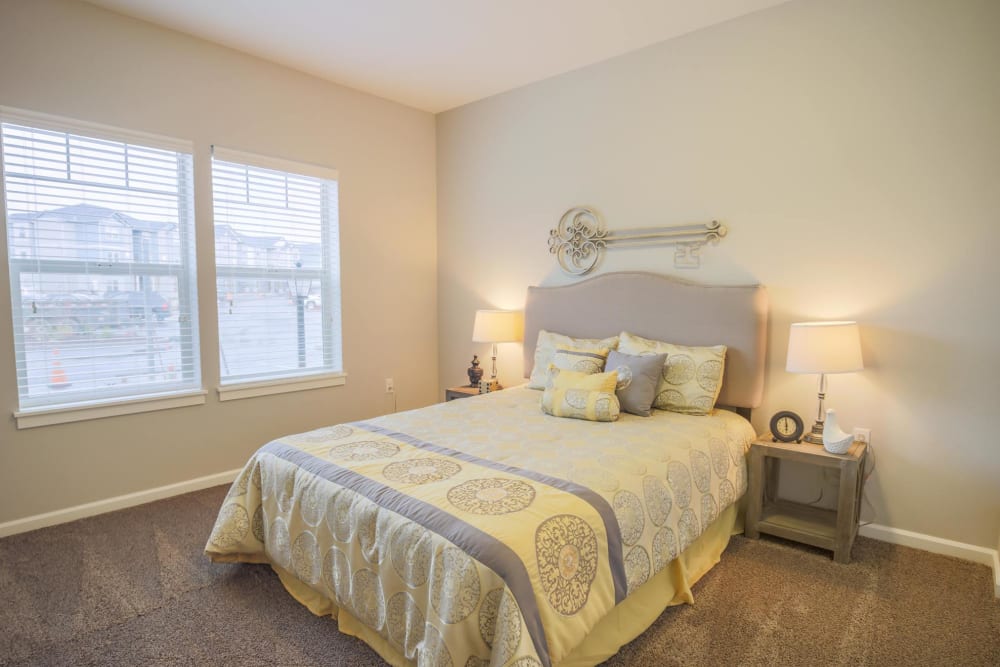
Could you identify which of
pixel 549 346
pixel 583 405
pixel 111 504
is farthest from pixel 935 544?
pixel 111 504

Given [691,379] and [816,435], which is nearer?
[816,435]

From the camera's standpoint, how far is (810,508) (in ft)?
9.29

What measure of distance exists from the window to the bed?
4.72 ft

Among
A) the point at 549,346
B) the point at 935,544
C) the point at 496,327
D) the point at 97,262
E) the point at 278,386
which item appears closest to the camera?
the point at 935,544

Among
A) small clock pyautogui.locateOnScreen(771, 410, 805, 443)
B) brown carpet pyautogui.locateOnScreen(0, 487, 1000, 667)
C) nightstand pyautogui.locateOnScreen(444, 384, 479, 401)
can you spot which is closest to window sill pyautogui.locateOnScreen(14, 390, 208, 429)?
brown carpet pyautogui.locateOnScreen(0, 487, 1000, 667)

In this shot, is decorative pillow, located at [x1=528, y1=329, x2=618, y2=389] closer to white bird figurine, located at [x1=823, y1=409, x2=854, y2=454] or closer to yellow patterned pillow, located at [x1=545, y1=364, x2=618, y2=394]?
yellow patterned pillow, located at [x1=545, y1=364, x2=618, y2=394]

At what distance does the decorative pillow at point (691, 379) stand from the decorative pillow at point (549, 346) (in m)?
0.36

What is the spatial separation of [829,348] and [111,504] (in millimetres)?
3846

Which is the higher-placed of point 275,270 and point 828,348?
point 275,270

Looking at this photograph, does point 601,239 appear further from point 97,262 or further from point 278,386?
point 97,262

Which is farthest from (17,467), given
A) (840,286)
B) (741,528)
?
(840,286)

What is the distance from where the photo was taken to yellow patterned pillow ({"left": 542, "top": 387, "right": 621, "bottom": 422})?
2.67 m

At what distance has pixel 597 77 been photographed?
3541 millimetres

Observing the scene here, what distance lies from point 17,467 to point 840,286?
430 centimetres
